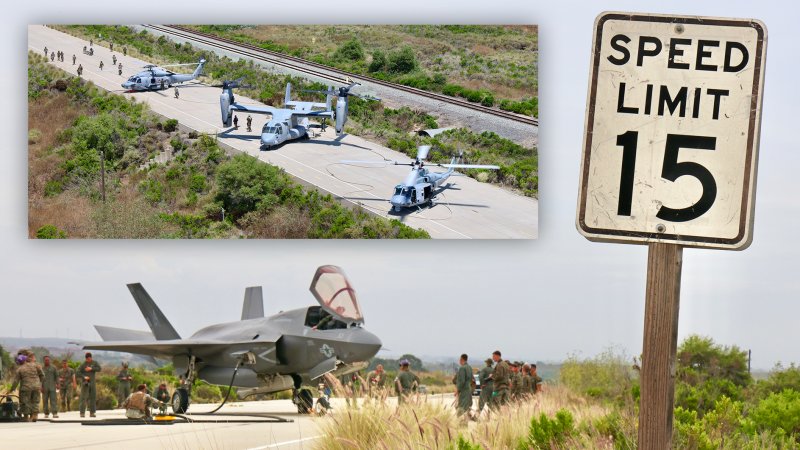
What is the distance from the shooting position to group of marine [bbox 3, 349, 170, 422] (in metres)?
14.8

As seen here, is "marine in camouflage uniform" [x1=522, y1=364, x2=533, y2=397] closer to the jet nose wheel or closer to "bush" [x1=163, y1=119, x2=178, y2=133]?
the jet nose wheel

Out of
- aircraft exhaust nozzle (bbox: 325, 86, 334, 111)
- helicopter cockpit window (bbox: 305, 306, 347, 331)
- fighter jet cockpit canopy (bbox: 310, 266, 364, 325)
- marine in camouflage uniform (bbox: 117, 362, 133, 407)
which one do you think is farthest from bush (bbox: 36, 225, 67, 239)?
fighter jet cockpit canopy (bbox: 310, 266, 364, 325)

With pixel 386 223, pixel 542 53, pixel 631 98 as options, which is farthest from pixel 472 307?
pixel 631 98

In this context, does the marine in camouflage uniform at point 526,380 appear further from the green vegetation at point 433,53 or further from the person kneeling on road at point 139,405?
the person kneeling on road at point 139,405

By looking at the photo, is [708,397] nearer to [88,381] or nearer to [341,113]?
[341,113]

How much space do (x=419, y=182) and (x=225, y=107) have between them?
326 centimetres

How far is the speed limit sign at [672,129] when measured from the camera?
2963 mm

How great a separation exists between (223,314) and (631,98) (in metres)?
15.0

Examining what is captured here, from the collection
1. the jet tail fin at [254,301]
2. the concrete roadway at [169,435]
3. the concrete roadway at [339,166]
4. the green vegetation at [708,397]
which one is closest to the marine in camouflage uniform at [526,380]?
the green vegetation at [708,397]

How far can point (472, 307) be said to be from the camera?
1666cm

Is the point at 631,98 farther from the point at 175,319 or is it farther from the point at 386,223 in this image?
the point at 175,319

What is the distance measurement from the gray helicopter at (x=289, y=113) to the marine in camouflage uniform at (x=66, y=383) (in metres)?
4.88

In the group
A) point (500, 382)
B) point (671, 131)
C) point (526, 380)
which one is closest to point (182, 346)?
point (500, 382)

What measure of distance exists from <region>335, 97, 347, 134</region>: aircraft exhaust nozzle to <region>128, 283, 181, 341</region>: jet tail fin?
3787 millimetres
